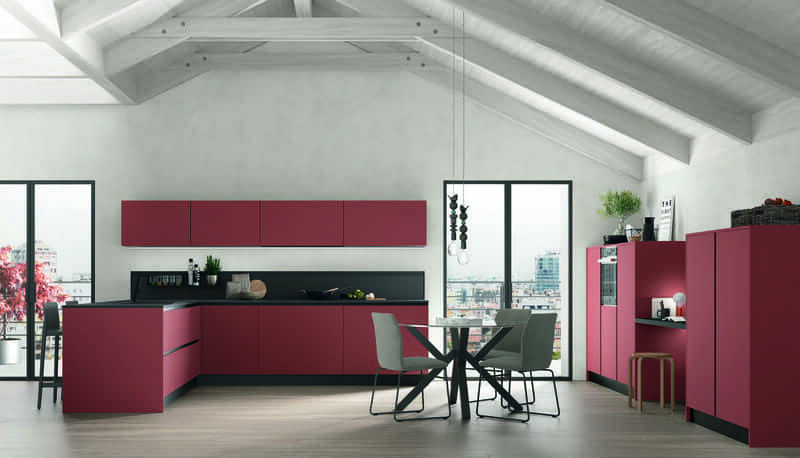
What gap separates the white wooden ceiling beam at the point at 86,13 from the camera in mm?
5641

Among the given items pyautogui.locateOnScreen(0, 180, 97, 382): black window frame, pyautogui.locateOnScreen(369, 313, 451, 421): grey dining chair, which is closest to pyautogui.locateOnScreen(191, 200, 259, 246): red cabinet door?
pyautogui.locateOnScreen(0, 180, 97, 382): black window frame

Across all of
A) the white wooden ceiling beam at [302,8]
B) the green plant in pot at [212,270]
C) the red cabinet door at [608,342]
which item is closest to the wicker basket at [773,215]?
the red cabinet door at [608,342]

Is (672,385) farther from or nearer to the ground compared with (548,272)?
nearer to the ground

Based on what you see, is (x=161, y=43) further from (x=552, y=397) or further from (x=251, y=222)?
(x=552, y=397)

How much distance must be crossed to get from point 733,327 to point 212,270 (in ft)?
17.4

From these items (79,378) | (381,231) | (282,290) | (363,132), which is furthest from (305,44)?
(79,378)

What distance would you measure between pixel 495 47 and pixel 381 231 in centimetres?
233

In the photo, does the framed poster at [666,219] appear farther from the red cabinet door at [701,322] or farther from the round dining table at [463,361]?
the round dining table at [463,361]

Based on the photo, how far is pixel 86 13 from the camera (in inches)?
222

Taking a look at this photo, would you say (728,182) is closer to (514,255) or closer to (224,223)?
(514,255)

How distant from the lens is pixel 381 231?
25.4ft

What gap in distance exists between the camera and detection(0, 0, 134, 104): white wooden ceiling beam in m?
5.11

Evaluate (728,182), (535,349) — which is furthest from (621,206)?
(535,349)

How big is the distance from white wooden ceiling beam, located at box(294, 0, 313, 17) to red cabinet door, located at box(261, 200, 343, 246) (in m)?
2.03
